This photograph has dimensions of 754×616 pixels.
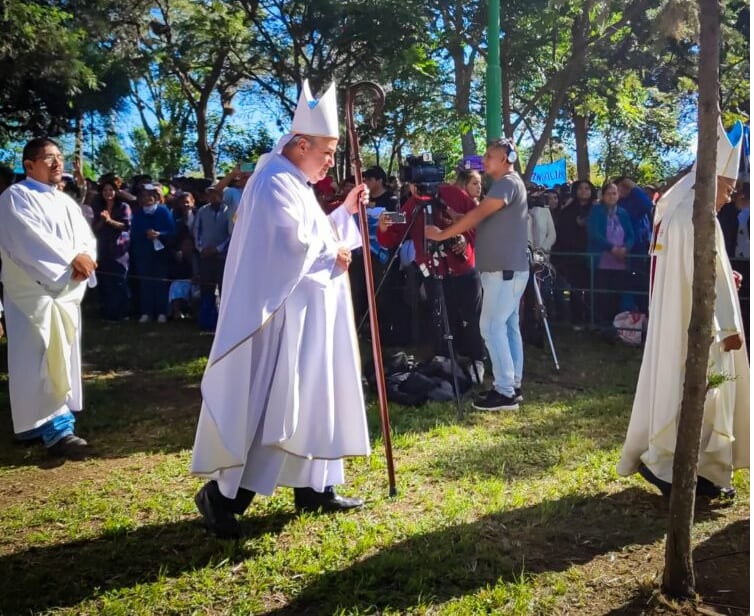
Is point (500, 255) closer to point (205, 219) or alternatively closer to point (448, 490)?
point (448, 490)

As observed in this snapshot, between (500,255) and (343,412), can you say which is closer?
(343,412)

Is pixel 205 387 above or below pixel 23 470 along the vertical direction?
above

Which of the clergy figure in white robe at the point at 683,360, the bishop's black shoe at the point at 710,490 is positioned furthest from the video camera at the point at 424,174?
the bishop's black shoe at the point at 710,490

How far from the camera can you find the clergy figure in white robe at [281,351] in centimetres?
396

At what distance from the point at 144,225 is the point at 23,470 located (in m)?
6.33

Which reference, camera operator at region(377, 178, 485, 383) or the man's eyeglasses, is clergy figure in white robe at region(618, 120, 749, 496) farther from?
the man's eyeglasses

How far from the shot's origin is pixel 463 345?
8.02 m

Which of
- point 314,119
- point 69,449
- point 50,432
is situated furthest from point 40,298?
point 314,119

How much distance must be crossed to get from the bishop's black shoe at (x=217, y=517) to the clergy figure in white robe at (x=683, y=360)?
2.23 meters

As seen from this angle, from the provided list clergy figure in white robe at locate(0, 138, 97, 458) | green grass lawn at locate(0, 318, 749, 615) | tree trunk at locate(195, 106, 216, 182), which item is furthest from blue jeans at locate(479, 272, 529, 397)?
tree trunk at locate(195, 106, 216, 182)

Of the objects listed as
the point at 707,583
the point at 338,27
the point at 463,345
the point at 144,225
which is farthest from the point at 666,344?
the point at 338,27

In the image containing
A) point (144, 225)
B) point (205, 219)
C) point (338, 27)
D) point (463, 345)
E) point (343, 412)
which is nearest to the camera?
point (343, 412)

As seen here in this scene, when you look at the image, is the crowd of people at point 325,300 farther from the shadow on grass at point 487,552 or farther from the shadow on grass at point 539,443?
the shadow on grass at point 539,443

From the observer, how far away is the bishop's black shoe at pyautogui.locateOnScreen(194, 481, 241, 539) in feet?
13.4
